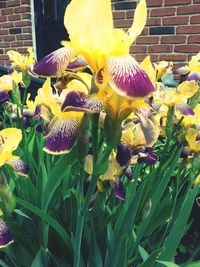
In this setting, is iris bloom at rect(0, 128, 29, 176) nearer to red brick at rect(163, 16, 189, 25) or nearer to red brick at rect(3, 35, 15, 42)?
red brick at rect(163, 16, 189, 25)

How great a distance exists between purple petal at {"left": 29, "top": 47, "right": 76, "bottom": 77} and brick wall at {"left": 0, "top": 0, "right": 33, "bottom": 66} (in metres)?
3.47

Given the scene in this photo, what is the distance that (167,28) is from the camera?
304cm

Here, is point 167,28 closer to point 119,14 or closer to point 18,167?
point 119,14

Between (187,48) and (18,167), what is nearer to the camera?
(18,167)

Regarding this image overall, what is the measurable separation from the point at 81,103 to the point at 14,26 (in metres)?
3.77

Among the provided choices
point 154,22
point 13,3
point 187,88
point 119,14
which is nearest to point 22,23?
point 13,3

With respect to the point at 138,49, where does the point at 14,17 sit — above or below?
above

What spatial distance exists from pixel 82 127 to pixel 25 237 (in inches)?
20.3

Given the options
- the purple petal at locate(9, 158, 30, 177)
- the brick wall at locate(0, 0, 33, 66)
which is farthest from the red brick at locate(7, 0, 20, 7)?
the purple petal at locate(9, 158, 30, 177)

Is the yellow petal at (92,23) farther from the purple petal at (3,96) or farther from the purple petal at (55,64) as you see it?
the purple petal at (3,96)

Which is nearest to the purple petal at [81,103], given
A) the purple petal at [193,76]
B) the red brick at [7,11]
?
the purple petal at [193,76]

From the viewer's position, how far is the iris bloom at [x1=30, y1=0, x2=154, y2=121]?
570 mm

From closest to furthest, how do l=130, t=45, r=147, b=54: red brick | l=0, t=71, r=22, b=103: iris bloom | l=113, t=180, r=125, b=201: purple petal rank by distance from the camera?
l=113, t=180, r=125, b=201: purple petal, l=0, t=71, r=22, b=103: iris bloom, l=130, t=45, r=147, b=54: red brick

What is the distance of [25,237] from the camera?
1.00m
